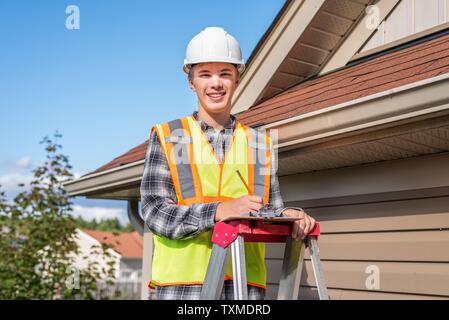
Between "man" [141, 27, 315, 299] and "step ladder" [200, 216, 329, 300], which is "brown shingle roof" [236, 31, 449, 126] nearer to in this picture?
"man" [141, 27, 315, 299]

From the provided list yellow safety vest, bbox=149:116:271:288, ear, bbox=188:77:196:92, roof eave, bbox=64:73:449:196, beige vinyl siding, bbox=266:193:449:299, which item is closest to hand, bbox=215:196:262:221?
yellow safety vest, bbox=149:116:271:288

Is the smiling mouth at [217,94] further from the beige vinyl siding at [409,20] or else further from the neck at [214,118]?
the beige vinyl siding at [409,20]

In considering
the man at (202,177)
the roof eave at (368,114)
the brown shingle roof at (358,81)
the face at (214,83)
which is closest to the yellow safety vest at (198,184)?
the man at (202,177)

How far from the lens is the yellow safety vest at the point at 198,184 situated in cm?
236

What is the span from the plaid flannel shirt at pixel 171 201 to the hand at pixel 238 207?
0.09 ft

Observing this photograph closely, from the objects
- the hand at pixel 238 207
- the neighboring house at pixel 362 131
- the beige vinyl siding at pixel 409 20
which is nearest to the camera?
the hand at pixel 238 207

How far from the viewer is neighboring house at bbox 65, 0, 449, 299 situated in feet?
11.4

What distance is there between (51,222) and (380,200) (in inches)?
281

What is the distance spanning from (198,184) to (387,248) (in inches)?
84.8

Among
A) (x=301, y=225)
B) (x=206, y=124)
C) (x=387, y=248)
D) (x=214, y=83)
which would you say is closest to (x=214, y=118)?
(x=206, y=124)

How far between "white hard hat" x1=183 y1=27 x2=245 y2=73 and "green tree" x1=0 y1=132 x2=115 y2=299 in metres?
7.89

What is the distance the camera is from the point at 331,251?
4.61 meters

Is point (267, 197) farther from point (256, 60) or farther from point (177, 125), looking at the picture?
point (256, 60)
